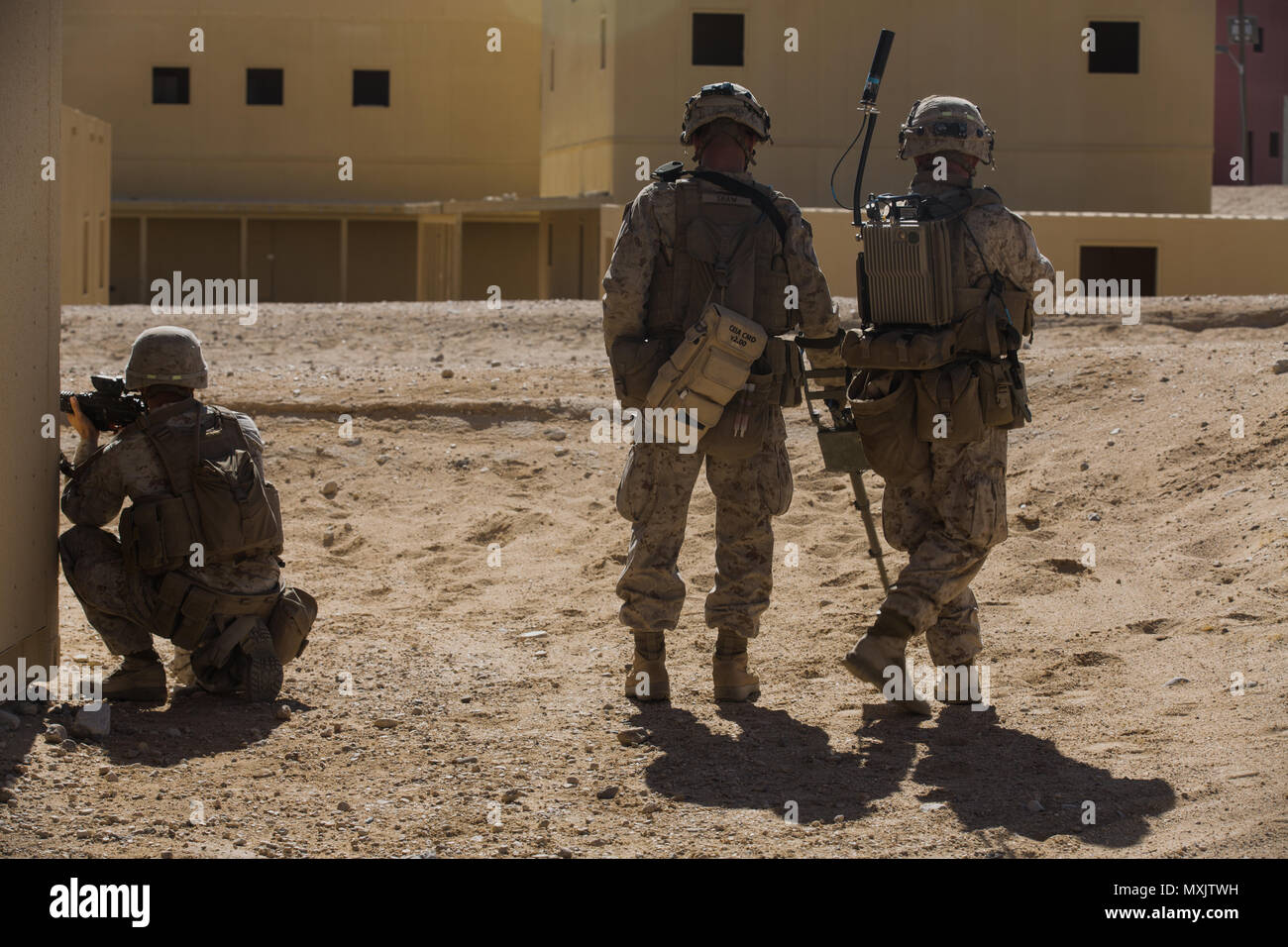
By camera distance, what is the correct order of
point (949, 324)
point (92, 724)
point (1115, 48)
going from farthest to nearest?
point (1115, 48) < point (949, 324) < point (92, 724)

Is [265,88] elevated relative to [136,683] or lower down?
elevated

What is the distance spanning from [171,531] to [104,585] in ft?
0.99

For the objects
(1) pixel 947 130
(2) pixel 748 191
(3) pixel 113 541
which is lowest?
(3) pixel 113 541

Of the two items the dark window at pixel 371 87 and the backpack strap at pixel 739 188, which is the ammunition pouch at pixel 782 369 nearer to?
the backpack strap at pixel 739 188

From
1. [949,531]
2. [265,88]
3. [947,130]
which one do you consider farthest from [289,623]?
[265,88]

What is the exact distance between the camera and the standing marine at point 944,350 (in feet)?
15.4

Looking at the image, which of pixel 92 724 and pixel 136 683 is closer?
pixel 92 724

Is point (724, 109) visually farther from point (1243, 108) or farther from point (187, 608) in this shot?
point (1243, 108)

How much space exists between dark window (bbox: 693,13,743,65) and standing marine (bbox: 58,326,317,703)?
15458 mm

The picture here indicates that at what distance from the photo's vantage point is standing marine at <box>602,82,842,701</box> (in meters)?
4.89

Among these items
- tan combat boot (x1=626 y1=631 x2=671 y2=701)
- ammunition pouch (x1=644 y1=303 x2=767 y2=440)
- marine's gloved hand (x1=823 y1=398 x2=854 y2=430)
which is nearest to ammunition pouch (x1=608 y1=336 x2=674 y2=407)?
ammunition pouch (x1=644 y1=303 x2=767 y2=440)

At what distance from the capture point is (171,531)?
4.75 meters

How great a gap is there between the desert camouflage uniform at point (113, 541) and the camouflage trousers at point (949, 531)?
7.21ft

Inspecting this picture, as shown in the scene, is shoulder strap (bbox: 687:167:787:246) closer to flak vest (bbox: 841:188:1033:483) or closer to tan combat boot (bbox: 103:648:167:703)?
flak vest (bbox: 841:188:1033:483)
